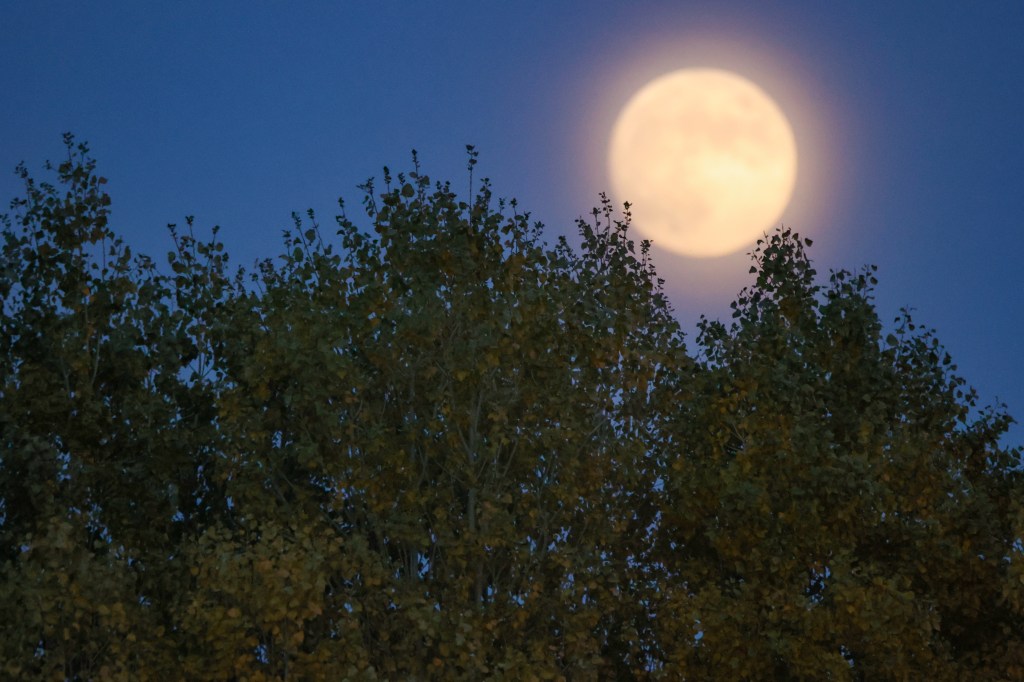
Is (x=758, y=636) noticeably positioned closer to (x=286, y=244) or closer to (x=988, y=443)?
(x=988, y=443)

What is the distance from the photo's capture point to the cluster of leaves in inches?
805

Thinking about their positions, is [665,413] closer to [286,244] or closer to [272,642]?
[286,244]

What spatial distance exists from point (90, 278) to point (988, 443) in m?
20.6

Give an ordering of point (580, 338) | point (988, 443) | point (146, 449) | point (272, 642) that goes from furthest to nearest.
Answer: point (988, 443) < point (146, 449) < point (580, 338) < point (272, 642)

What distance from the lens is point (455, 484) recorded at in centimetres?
2347

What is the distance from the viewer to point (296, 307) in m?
23.9

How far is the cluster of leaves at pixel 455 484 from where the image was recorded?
2045cm

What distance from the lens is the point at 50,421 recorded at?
81.9 ft

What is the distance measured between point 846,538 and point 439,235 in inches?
401

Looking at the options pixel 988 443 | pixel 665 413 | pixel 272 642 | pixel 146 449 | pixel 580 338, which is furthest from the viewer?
pixel 988 443

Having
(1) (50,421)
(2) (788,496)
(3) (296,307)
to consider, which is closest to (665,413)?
(2) (788,496)

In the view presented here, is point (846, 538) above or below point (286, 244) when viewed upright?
below

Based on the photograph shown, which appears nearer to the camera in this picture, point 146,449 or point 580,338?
point 580,338

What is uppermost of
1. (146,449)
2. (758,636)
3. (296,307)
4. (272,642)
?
(296,307)
